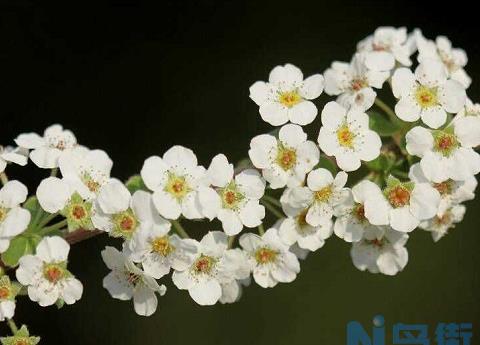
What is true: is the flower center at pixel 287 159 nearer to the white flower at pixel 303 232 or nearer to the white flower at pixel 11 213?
the white flower at pixel 303 232

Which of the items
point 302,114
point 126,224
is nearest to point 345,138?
point 302,114

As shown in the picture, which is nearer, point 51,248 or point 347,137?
point 51,248

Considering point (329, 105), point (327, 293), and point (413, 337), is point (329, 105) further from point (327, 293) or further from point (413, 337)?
point (327, 293)

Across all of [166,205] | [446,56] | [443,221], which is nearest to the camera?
[166,205]

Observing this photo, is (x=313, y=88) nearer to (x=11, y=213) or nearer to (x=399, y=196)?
(x=399, y=196)

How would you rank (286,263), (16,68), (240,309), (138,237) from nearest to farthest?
1. (138,237)
2. (286,263)
3. (240,309)
4. (16,68)

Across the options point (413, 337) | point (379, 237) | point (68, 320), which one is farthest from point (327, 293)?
point (379, 237)

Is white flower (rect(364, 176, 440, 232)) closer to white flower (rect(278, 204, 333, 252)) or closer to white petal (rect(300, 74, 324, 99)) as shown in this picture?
white flower (rect(278, 204, 333, 252))
